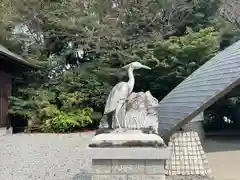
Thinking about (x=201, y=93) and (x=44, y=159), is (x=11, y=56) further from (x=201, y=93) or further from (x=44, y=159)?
(x=201, y=93)

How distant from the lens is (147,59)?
47.8 feet

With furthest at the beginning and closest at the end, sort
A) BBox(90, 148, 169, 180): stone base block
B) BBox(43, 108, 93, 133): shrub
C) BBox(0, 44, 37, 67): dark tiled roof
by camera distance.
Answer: BBox(43, 108, 93, 133): shrub
BBox(0, 44, 37, 67): dark tiled roof
BBox(90, 148, 169, 180): stone base block

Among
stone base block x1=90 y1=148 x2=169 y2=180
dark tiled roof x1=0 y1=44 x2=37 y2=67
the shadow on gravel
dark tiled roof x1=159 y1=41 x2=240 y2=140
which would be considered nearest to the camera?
stone base block x1=90 y1=148 x2=169 y2=180

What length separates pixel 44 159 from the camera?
27.1ft

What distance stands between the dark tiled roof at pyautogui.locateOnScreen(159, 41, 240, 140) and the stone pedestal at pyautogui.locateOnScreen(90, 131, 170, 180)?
2.38m

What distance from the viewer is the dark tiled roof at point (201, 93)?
20.6 feet

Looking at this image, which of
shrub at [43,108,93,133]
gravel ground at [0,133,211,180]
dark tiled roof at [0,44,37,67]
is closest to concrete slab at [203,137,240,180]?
gravel ground at [0,133,211,180]

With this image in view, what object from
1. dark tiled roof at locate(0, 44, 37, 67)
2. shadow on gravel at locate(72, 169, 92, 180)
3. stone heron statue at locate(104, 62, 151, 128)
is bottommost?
shadow on gravel at locate(72, 169, 92, 180)

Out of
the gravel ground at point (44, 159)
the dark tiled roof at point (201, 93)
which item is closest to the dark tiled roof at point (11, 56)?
the gravel ground at point (44, 159)

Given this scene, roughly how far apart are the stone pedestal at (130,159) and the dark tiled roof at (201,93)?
2377 millimetres

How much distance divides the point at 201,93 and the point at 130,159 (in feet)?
9.92

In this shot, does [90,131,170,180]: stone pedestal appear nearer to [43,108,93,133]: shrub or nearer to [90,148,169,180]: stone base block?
[90,148,169,180]: stone base block

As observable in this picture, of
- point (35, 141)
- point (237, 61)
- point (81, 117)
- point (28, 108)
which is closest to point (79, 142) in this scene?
point (35, 141)

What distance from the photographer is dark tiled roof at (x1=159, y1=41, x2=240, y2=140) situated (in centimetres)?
627
